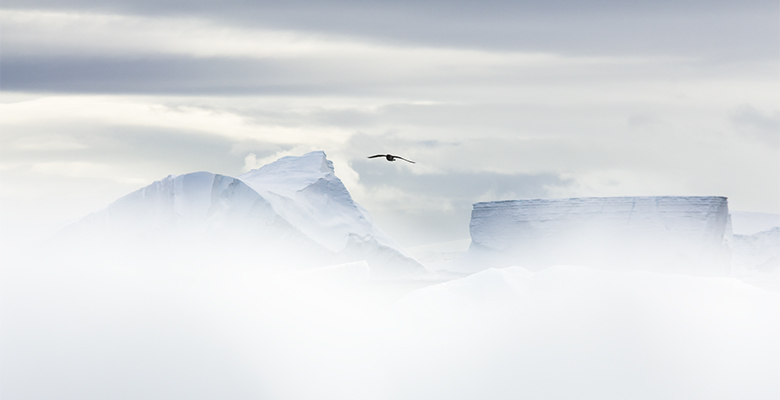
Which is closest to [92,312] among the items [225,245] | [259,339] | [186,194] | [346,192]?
[259,339]

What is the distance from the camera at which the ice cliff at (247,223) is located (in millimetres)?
32250

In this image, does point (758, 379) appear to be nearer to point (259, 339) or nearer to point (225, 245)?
point (259, 339)

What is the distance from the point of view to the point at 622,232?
34.1 m

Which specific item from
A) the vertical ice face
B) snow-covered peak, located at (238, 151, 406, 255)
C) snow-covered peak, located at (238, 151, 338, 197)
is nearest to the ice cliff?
snow-covered peak, located at (238, 151, 406, 255)

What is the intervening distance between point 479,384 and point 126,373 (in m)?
5.21

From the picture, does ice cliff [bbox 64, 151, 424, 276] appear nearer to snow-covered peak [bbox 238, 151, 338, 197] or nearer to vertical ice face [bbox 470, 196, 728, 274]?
snow-covered peak [bbox 238, 151, 338, 197]

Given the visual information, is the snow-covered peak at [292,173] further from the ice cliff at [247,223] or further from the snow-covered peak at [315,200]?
the ice cliff at [247,223]

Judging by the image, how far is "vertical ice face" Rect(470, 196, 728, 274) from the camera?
3281 centimetres

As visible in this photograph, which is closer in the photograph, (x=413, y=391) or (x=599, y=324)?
(x=413, y=391)

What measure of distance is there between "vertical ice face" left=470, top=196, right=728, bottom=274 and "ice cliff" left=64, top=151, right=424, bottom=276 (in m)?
5.61

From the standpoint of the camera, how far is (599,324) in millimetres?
13000

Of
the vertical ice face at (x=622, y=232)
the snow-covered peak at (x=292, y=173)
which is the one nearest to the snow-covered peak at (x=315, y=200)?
the snow-covered peak at (x=292, y=173)

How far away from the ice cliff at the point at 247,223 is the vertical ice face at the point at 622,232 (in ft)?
18.4

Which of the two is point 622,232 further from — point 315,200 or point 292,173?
point 292,173
